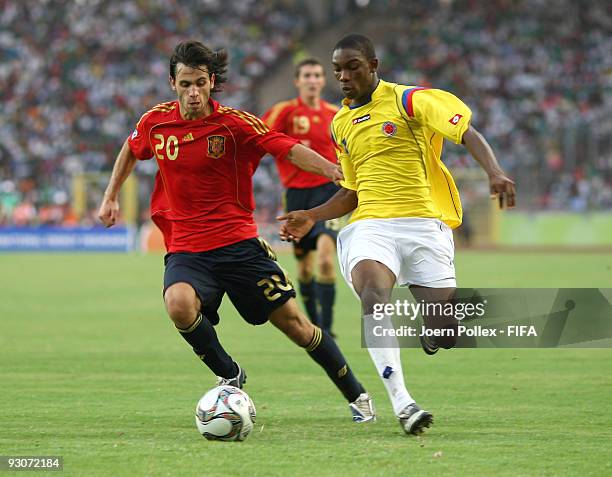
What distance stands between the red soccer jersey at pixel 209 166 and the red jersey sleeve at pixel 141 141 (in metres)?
0.04

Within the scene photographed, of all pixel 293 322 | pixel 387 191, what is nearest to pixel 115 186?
pixel 293 322

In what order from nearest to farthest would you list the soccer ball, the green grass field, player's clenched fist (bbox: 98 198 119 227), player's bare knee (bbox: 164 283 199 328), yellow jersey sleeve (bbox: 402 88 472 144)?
the green grass field, the soccer ball, yellow jersey sleeve (bbox: 402 88 472 144), player's bare knee (bbox: 164 283 199 328), player's clenched fist (bbox: 98 198 119 227)

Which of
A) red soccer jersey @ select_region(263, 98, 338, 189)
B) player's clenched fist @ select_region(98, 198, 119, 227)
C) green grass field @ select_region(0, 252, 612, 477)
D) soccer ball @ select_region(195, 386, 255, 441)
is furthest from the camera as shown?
red soccer jersey @ select_region(263, 98, 338, 189)

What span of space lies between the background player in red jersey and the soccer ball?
217 inches

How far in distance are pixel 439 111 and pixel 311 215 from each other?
97cm

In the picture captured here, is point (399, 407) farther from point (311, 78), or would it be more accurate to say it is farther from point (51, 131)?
point (51, 131)

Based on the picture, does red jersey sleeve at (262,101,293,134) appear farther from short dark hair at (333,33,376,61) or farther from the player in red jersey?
short dark hair at (333,33,376,61)

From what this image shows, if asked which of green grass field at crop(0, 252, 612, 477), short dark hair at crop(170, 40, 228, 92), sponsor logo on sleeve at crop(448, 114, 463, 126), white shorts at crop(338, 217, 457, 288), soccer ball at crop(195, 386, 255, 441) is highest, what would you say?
short dark hair at crop(170, 40, 228, 92)

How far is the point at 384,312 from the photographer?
260 inches

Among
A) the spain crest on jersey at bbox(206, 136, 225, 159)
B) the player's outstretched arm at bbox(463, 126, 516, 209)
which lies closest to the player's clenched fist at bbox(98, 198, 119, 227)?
the spain crest on jersey at bbox(206, 136, 225, 159)

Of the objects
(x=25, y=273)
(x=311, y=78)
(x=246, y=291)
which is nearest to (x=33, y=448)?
(x=246, y=291)

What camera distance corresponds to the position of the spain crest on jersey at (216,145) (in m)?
7.03

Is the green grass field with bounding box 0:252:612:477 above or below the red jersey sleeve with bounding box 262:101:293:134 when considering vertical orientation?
below

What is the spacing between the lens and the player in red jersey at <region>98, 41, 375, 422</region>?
22.9 feet
